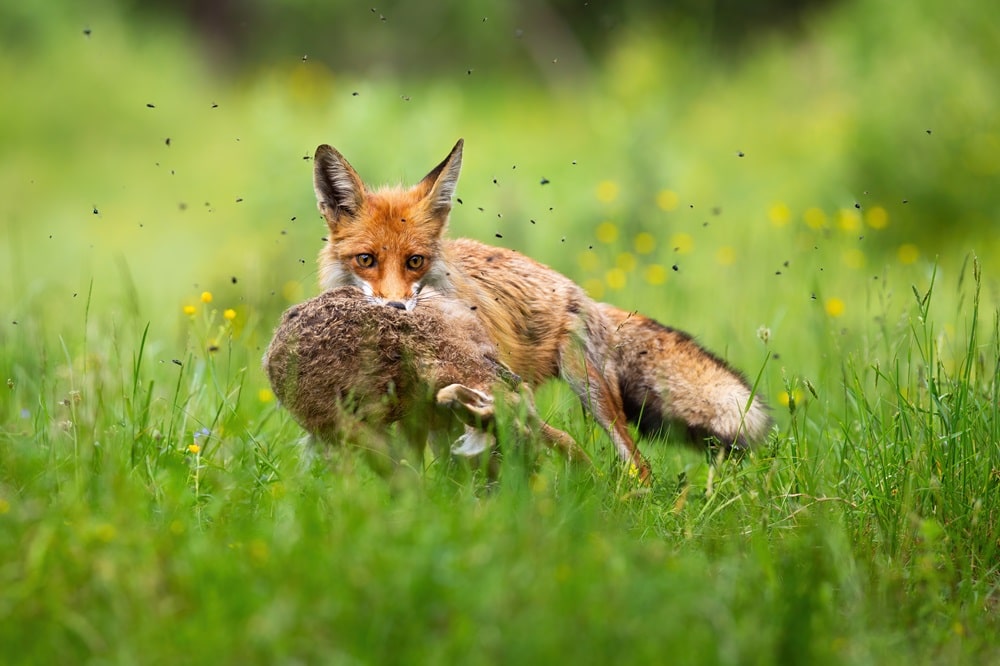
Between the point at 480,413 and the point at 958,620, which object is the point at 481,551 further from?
the point at 958,620

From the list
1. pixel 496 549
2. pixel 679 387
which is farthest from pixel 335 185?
pixel 496 549

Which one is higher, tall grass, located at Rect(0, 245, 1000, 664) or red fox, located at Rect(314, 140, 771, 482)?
red fox, located at Rect(314, 140, 771, 482)

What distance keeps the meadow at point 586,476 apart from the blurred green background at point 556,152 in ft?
0.21

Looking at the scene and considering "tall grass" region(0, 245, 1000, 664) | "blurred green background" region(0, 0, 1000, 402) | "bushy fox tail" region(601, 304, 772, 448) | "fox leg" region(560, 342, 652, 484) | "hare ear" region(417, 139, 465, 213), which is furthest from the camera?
"blurred green background" region(0, 0, 1000, 402)

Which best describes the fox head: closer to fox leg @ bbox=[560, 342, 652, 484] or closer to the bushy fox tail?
fox leg @ bbox=[560, 342, 652, 484]

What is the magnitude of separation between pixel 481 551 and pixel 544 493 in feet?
2.34

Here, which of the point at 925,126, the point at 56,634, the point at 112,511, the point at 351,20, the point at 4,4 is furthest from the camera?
the point at 351,20

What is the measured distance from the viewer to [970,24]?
1094cm

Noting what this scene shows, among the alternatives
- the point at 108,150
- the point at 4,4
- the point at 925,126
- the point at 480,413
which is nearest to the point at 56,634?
the point at 480,413

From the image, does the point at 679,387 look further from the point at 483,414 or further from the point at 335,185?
the point at 335,185

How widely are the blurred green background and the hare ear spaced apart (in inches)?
27.6

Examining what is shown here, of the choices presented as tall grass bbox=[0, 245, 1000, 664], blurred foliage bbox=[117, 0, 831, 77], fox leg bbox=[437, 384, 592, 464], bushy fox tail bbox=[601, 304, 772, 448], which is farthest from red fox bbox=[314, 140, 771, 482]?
blurred foliage bbox=[117, 0, 831, 77]

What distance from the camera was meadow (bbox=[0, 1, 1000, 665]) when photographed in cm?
288

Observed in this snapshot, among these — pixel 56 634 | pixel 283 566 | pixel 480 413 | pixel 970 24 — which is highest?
pixel 970 24
